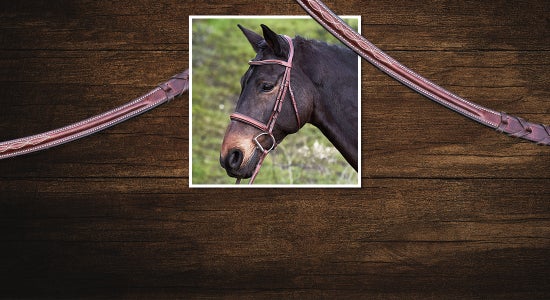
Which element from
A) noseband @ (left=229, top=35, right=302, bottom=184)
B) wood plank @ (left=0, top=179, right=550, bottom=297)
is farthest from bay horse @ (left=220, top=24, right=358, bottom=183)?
wood plank @ (left=0, top=179, right=550, bottom=297)

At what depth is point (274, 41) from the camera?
116 inches

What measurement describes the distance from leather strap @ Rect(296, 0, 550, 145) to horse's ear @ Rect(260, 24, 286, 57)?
151 millimetres

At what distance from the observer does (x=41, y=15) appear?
3023mm

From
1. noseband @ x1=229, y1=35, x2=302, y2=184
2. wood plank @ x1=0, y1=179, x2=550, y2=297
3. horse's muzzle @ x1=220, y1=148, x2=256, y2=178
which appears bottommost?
wood plank @ x1=0, y1=179, x2=550, y2=297

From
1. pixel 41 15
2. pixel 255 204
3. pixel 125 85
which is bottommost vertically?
pixel 255 204

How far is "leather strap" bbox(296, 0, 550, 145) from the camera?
2984mm

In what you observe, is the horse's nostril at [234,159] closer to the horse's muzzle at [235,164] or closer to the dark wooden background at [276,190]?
the horse's muzzle at [235,164]

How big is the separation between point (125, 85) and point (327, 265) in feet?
3.09

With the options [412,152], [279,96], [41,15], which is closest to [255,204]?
[279,96]

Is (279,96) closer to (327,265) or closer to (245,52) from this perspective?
(245,52)

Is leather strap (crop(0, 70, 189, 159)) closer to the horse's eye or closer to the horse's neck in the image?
the horse's eye

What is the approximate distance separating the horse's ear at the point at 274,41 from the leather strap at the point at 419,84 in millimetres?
151

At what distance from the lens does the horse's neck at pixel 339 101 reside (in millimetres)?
3021

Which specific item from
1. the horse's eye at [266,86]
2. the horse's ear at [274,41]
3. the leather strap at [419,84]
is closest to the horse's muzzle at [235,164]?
the horse's eye at [266,86]
